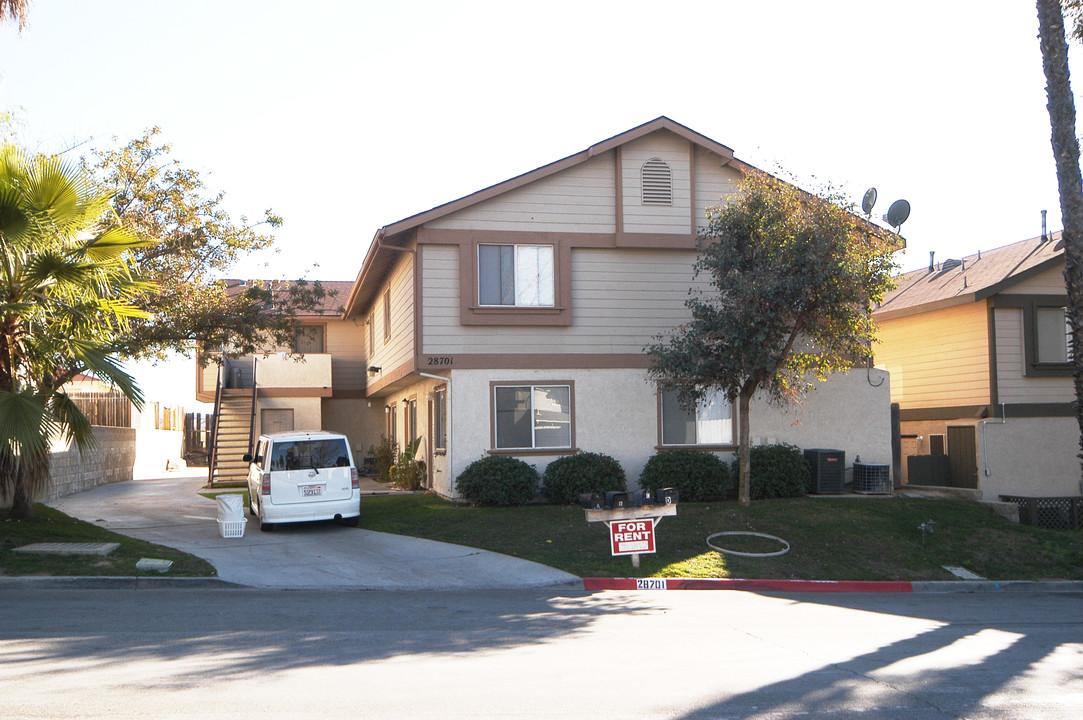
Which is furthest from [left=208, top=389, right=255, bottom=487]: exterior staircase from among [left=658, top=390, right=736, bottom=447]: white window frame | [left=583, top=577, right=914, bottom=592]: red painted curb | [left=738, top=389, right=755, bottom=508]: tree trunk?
[left=583, top=577, right=914, bottom=592]: red painted curb

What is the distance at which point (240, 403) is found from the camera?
93.3 ft

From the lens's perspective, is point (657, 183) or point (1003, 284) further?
point (1003, 284)

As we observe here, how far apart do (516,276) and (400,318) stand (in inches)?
138

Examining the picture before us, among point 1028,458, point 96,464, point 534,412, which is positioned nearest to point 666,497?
point 534,412

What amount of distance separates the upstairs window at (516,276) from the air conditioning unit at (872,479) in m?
7.37

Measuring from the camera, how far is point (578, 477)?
18.0 metres

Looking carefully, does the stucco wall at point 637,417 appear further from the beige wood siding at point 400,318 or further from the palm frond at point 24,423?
the palm frond at point 24,423

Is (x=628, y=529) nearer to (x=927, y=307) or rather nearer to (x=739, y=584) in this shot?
(x=739, y=584)

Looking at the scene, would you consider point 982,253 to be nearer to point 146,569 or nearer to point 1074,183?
point 1074,183

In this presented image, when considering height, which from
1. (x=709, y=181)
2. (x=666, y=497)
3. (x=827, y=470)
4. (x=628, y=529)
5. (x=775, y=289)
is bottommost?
(x=628, y=529)

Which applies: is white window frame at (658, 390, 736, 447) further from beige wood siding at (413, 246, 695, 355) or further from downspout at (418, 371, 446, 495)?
downspout at (418, 371, 446, 495)

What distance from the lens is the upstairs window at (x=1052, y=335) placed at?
20.9m

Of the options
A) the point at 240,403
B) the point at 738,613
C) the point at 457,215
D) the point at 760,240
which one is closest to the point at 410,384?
the point at 457,215

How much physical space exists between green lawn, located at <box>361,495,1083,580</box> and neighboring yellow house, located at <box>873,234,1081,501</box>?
3004mm
